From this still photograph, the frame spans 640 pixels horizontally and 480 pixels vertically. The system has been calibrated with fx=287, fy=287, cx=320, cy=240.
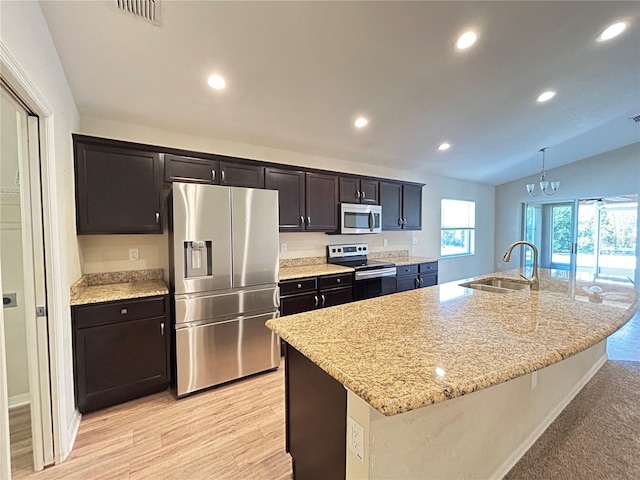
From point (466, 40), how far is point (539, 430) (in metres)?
2.77

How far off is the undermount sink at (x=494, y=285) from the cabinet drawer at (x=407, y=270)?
5.19 feet

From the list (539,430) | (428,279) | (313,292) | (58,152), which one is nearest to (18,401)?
(58,152)

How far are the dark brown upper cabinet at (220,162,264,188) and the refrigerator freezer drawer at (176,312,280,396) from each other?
52.2 inches

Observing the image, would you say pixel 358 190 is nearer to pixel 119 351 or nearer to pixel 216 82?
pixel 216 82

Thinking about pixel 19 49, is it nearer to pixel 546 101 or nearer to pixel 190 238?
pixel 190 238

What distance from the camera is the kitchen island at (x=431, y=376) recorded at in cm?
92

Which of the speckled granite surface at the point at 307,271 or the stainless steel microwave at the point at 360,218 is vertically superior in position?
the stainless steel microwave at the point at 360,218

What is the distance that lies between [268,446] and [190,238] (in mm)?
1601

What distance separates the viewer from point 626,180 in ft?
16.9

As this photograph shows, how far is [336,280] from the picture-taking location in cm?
333

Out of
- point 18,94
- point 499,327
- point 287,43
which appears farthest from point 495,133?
point 18,94

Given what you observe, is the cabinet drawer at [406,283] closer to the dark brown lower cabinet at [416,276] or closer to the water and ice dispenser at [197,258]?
the dark brown lower cabinet at [416,276]

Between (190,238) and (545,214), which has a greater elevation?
(545,214)

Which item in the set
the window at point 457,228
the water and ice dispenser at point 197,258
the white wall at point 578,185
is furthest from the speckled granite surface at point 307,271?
the white wall at point 578,185
